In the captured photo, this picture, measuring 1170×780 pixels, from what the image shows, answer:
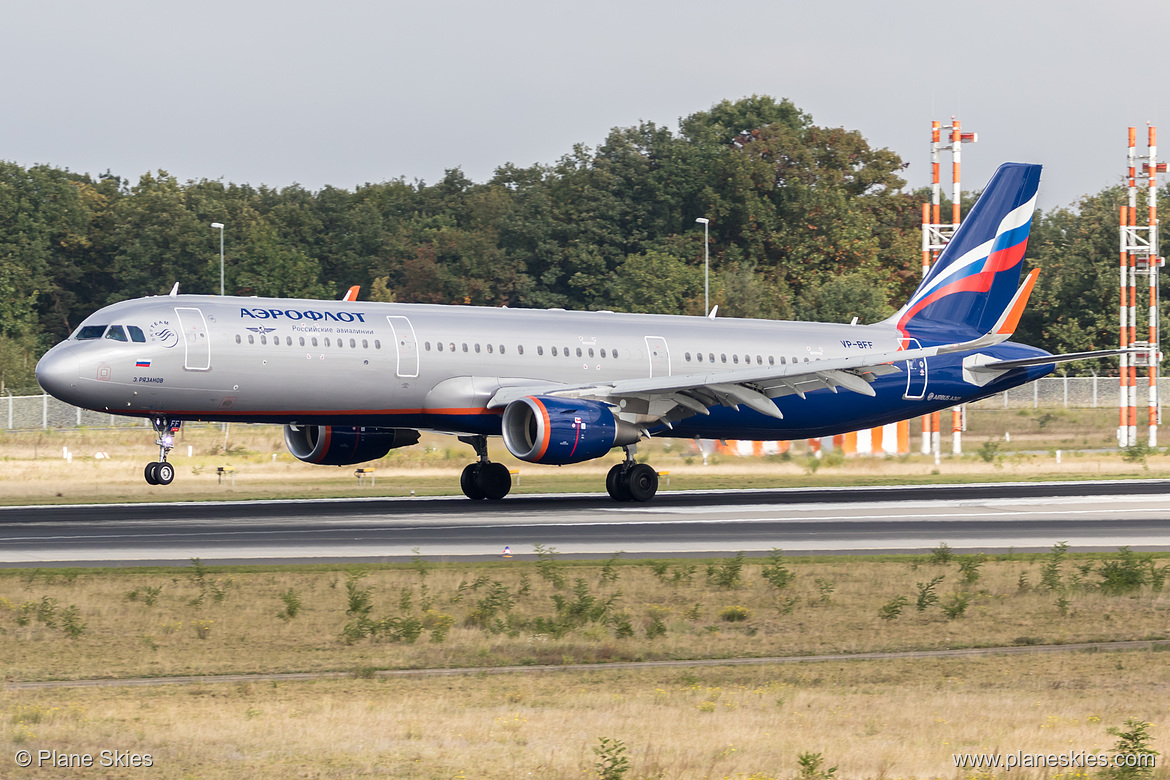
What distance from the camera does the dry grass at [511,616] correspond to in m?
16.3

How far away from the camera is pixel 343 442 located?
3638 centimetres

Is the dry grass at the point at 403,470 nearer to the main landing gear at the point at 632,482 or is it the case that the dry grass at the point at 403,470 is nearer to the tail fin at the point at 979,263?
the tail fin at the point at 979,263

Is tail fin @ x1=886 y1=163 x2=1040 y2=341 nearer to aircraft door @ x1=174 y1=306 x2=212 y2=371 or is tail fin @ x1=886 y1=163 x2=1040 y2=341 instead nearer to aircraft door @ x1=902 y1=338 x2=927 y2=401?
aircraft door @ x1=902 y1=338 x2=927 y2=401

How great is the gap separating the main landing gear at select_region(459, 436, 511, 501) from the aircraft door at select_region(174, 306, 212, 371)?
7880 mm

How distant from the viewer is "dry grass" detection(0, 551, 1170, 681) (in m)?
16.3

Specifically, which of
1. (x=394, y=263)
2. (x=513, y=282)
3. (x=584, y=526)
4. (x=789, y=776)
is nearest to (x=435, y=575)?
(x=584, y=526)

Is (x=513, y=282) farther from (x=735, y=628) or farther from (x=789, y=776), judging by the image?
(x=789, y=776)

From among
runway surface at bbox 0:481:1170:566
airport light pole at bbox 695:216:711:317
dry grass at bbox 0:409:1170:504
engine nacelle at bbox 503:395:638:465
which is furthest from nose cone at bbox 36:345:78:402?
airport light pole at bbox 695:216:711:317

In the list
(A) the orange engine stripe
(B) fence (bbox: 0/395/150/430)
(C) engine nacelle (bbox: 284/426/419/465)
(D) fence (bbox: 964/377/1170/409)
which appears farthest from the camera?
(D) fence (bbox: 964/377/1170/409)

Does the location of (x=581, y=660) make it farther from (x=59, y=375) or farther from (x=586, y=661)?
(x=59, y=375)

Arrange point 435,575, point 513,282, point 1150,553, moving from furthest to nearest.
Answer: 1. point 513,282
2. point 1150,553
3. point 435,575

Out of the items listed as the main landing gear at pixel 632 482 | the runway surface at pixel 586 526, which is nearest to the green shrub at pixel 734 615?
the runway surface at pixel 586 526

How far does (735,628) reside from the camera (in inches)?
712

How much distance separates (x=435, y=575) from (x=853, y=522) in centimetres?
1203
